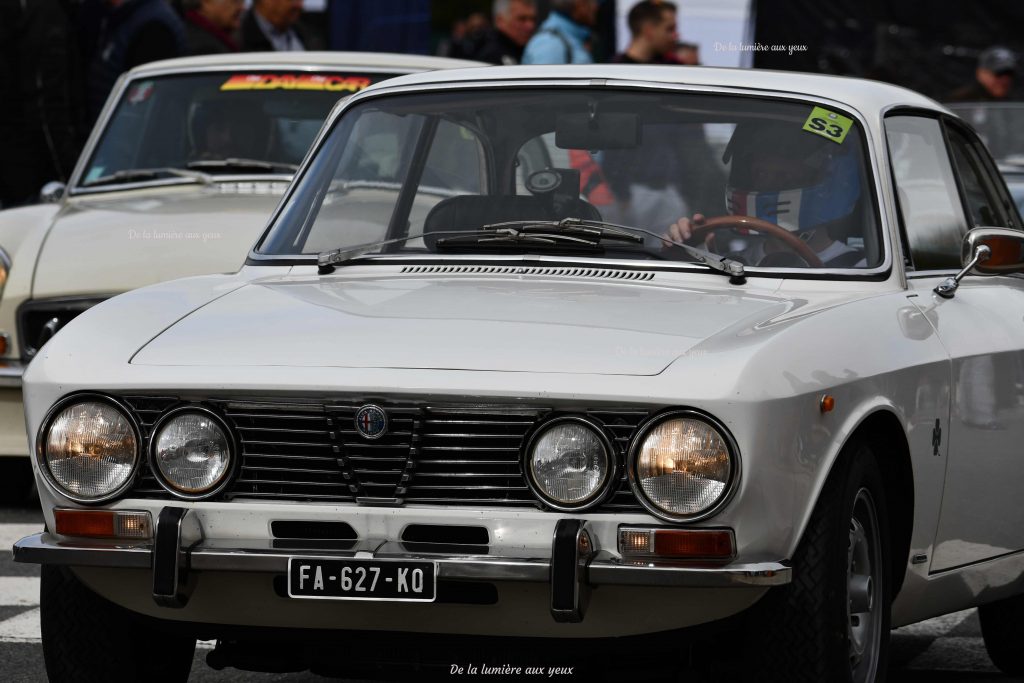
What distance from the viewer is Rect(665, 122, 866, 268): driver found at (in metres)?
Result: 5.47

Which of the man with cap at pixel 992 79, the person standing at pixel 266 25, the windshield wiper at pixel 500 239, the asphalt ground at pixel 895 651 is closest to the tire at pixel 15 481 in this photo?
the asphalt ground at pixel 895 651

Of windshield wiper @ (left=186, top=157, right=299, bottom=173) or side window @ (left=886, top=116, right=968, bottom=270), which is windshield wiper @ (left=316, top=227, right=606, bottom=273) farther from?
windshield wiper @ (left=186, top=157, right=299, bottom=173)

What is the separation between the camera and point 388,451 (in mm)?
4391

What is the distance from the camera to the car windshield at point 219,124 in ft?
34.2

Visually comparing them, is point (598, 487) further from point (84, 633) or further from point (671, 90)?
point (671, 90)

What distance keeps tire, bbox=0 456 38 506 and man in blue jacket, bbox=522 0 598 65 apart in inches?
209

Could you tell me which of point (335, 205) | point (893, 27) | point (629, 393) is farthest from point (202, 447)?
point (893, 27)

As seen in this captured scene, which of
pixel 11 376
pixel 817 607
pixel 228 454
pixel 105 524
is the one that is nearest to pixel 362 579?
pixel 228 454

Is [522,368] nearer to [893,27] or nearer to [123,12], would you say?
[123,12]

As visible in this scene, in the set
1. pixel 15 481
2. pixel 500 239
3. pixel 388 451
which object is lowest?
pixel 15 481

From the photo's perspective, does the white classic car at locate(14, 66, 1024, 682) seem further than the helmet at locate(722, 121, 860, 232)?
No

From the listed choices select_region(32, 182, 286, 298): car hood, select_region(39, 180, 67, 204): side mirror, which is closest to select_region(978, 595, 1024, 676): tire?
select_region(32, 182, 286, 298): car hood

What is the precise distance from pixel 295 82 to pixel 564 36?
16.8 feet

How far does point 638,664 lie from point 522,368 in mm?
748
